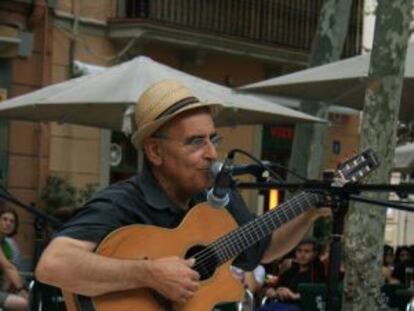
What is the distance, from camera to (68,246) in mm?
→ 3299

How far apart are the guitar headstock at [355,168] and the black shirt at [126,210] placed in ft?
1.95

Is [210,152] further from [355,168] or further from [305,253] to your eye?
[305,253]

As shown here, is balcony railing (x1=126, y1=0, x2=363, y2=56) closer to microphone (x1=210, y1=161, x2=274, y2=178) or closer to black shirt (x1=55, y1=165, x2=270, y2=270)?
black shirt (x1=55, y1=165, x2=270, y2=270)

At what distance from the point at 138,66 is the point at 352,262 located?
382cm

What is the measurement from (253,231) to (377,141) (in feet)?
9.09

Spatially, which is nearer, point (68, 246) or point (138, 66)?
point (68, 246)

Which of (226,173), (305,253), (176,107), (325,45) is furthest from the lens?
(325,45)

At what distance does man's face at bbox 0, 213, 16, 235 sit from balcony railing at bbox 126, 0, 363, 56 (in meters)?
7.66

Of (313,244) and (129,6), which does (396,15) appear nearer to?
(313,244)

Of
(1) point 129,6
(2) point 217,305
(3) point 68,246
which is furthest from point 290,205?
(1) point 129,6

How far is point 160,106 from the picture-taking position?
3.48 metres

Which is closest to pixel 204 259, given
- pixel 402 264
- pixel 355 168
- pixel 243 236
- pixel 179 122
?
pixel 243 236

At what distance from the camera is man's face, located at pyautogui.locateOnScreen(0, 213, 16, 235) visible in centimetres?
826

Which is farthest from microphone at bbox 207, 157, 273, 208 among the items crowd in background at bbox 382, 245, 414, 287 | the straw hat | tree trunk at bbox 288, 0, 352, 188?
tree trunk at bbox 288, 0, 352, 188
